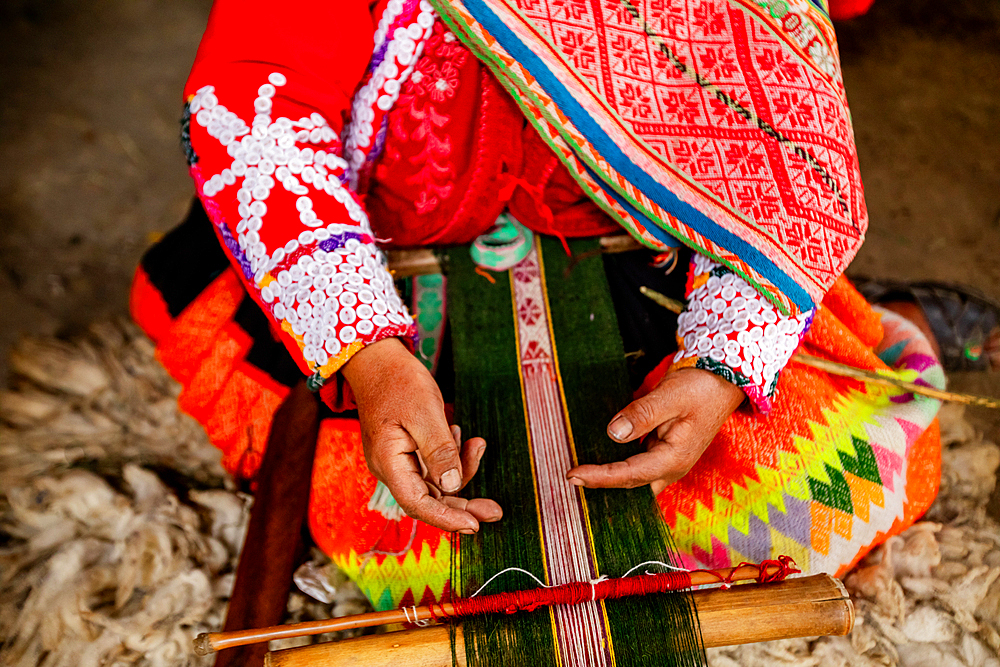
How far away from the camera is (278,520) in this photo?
108 centimetres

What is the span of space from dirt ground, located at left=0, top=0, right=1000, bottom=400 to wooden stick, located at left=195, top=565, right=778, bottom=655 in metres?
1.32

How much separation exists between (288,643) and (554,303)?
30.2 inches

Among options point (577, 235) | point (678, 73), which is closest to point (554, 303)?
point (577, 235)

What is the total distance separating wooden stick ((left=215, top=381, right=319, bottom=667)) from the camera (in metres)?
1.04

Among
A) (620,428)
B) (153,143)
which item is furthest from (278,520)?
(153,143)

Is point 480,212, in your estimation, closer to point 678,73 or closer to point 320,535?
point 678,73

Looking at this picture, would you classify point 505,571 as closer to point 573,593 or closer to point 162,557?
point 573,593

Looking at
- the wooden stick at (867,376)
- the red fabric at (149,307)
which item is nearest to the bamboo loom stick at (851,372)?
the wooden stick at (867,376)

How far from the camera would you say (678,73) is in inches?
39.2

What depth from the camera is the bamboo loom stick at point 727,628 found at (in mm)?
792

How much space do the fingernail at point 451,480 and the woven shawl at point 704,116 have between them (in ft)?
1.70

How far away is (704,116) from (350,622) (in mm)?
916

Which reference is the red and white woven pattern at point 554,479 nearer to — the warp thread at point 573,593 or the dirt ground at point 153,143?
the warp thread at point 573,593

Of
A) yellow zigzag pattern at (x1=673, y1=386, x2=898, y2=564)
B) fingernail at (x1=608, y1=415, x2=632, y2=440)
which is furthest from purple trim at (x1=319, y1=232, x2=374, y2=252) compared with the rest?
yellow zigzag pattern at (x1=673, y1=386, x2=898, y2=564)
